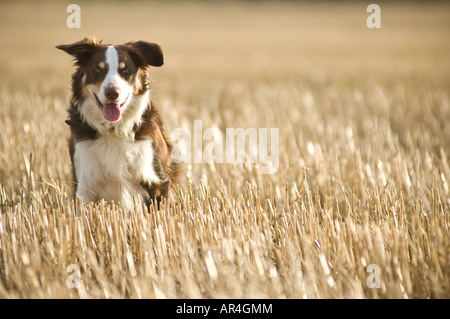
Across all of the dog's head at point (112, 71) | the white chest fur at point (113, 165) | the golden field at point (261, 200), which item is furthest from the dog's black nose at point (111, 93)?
the golden field at point (261, 200)

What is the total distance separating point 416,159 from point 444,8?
39.2 metres

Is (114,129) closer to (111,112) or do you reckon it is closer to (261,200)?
(111,112)

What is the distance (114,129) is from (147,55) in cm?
60

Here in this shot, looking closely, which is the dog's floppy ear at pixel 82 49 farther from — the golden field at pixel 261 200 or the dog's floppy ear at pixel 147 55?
the golden field at pixel 261 200

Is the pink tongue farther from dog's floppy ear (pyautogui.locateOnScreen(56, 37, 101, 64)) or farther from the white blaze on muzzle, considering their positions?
dog's floppy ear (pyautogui.locateOnScreen(56, 37, 101, 64))

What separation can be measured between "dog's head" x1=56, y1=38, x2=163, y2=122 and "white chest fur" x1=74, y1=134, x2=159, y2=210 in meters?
0.25

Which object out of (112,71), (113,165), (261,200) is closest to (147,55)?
(112,71)

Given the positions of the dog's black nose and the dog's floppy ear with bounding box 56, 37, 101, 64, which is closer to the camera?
the dog's black nose

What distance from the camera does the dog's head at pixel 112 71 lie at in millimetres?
3324

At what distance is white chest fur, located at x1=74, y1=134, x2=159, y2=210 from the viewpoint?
350 centimetres

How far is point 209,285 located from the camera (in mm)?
2785

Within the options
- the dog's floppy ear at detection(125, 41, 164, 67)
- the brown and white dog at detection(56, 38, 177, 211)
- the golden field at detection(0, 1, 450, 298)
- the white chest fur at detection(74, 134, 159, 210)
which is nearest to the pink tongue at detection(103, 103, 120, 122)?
the brown and white dog at detection(56, 38, 177, 211)

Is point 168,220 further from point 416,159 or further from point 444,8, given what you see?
point 444,8
